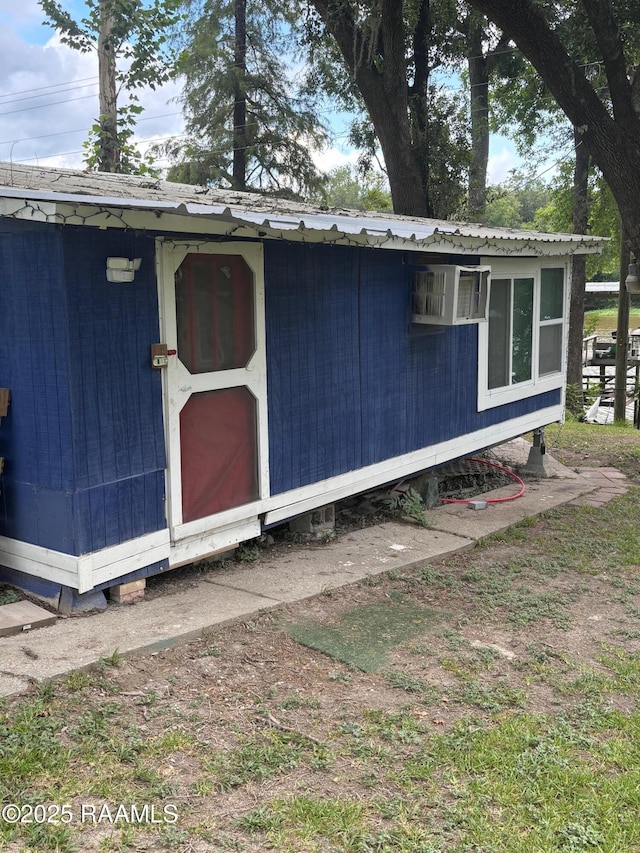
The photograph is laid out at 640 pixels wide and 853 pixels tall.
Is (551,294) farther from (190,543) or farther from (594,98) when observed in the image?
(190,543)

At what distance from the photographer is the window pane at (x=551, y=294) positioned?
27.5 feet

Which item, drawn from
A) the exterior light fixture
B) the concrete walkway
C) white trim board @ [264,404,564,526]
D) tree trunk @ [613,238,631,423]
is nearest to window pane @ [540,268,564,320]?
white trim board @ [264,404,564,526]

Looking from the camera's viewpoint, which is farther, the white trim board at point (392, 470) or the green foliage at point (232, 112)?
the green foliage at point (232, 112)

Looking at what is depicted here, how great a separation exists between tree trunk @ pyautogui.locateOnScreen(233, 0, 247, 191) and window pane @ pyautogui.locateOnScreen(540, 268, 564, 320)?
1285 centimetres

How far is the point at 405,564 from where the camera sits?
5395mm

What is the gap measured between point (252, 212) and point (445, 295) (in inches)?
99.9

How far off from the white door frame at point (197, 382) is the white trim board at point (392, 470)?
0.93 ft

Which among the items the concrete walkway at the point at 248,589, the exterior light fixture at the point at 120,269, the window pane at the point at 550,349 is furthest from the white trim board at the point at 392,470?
the exterior light fixture at the point at 120,269

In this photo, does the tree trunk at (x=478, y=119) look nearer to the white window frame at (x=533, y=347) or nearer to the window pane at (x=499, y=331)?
the white window frame at (x=533, y=347)

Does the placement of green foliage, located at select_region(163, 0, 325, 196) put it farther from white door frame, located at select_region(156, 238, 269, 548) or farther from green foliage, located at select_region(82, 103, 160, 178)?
white door frame, located at select_region(156, 238, 269, 548)

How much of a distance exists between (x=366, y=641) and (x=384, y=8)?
32.7 feet

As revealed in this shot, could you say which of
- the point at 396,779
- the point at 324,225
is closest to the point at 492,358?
the point at 324,225

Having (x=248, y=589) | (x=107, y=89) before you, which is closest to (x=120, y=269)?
(x=248, y=589)

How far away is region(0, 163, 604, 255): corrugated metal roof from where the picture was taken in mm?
3480
